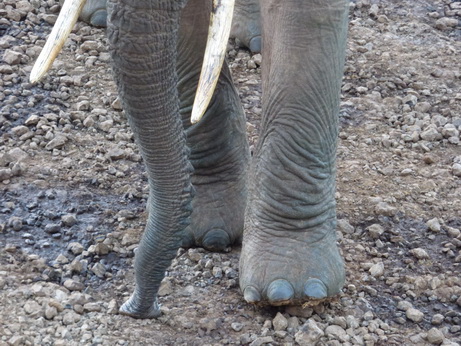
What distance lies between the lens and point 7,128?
421 cm

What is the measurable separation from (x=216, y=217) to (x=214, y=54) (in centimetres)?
116

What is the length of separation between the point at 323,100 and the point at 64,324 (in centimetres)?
101

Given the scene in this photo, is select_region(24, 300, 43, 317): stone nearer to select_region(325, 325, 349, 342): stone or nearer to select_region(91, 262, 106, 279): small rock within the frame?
select_region(91, 262, 106, 279): small rock

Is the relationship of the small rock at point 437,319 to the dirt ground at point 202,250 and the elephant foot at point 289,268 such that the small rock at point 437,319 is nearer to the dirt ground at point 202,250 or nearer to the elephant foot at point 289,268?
the dirt ground at point 202,250

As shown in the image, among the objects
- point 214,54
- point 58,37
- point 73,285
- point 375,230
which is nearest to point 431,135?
point 375,230

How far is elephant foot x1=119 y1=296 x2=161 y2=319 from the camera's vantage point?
2.97 m

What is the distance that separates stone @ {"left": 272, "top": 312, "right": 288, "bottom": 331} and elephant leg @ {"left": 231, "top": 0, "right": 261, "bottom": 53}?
7.63ft

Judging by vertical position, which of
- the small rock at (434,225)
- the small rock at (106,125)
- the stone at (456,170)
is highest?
the stone at (456,170)

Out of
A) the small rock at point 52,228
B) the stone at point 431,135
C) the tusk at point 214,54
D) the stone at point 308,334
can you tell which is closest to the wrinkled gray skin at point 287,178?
the stone at point 308,334

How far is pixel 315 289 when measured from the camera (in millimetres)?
3074

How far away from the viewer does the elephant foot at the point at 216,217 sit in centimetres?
345

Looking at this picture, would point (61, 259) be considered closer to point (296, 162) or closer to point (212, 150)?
point (212, 150)

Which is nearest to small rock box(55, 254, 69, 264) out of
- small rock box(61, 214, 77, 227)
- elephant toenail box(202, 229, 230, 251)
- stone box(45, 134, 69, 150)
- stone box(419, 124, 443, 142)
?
small rock box(61, 214, 77, 227)

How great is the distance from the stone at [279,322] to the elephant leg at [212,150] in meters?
0.46
